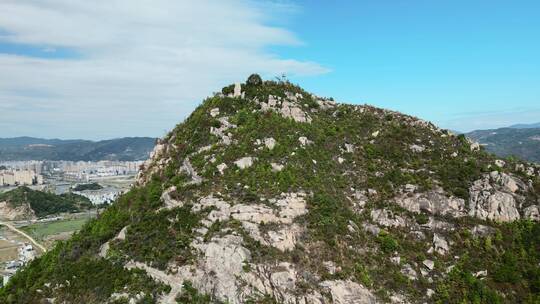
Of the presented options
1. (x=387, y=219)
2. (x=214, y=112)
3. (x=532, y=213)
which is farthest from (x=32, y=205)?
(x=532, y=213)

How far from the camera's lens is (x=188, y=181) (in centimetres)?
4103

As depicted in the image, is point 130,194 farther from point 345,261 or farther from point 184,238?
point 345,261

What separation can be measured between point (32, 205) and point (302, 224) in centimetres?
17607

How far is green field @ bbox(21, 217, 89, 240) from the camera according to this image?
136m

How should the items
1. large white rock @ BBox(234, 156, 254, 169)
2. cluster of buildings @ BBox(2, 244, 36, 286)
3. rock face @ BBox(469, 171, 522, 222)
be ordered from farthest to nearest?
cluster of buildings @ BBox(2, 244, 36, 286) → large white rock @ BBox(234, 156, 254, 169) → rock face @ BBox(469, 171, 522, 222)

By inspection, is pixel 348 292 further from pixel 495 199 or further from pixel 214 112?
pixel 214 112

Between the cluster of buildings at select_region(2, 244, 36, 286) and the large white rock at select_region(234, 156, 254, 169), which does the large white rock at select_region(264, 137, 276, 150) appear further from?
the cluster of buildings at select_region(2, 244, 36, 286)

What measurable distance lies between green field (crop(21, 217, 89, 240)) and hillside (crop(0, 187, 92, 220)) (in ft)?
63.8

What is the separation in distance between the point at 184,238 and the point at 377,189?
21346mm

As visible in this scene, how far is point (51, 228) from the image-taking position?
146 m

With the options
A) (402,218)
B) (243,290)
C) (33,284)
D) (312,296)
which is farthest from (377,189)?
(33,284)

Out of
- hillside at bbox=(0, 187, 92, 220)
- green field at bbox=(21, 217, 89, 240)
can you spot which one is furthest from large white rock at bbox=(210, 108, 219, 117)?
hillside at bbox=(0, 187, 92, 220)

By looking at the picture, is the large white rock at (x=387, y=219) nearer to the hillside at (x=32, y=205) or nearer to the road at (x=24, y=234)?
the road at (x=24, y=234)

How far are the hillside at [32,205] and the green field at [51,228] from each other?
19453 millimetres
